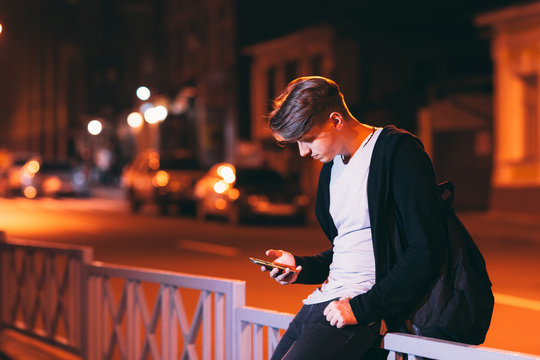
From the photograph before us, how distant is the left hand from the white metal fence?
26cm

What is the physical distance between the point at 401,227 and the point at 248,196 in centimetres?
1813

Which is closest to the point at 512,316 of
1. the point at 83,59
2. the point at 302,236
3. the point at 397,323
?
the point at 397,323

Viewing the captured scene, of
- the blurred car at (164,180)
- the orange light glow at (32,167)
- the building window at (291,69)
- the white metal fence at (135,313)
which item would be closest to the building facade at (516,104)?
the blurred car at (164,180)

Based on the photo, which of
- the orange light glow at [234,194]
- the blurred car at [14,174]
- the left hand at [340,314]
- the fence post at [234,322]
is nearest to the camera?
the left hand at [340,314]

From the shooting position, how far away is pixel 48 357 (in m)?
6.84

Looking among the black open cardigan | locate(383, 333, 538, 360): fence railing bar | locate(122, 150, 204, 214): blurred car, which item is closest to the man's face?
the black open cardigan

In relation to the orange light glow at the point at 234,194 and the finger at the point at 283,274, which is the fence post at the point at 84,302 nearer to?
the finger at the point at 283,274

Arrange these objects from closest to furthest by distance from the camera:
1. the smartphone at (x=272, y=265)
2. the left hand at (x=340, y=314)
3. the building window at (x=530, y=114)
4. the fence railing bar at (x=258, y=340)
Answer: the left hand at (x=340, y=314) → the smartphone at (x=272, y=265) → the fence railing bar at (x=258, y=340) → the building window at (x=530, y=114)

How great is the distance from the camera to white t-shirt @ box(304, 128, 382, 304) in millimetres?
3020

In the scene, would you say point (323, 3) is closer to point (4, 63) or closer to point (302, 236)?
point (302, 236)

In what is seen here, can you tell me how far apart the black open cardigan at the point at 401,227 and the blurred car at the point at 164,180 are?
74.6 feet

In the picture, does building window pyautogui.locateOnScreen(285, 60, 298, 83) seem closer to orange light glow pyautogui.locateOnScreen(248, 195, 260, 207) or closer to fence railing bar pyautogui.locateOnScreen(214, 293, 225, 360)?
orange light glow pyautogui.locateOnScreen(248, 195, 260, 207)

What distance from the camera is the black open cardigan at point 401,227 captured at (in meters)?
2.82

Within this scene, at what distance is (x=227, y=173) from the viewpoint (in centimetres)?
2222
